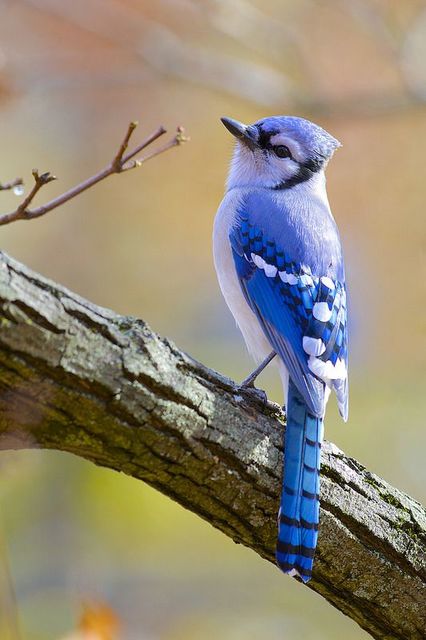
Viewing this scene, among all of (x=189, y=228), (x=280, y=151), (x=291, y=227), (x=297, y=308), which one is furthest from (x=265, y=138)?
(x=189, y=228)

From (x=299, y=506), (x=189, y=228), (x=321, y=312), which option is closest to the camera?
(x=299, y=506)

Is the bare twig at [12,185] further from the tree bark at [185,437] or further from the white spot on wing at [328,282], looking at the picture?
the white spot on wing at [328,282]

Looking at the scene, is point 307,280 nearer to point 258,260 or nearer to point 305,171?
point 258,260

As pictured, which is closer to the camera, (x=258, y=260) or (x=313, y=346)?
(x=313, y=346)

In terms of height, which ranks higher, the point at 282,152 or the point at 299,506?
the point at 282,152

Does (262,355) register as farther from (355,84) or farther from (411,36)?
(355,84)

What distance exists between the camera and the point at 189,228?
19.5 feet

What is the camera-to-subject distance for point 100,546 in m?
5.11

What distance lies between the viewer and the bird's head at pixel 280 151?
321 cm

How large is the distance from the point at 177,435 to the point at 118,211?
15.0ft

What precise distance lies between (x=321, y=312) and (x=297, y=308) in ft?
0.24

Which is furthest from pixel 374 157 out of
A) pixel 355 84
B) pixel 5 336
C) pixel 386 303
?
pixel 5 336

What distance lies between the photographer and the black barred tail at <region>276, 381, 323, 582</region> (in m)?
2.05

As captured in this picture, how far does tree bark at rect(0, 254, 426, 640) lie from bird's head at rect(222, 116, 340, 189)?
A: 121 cm
